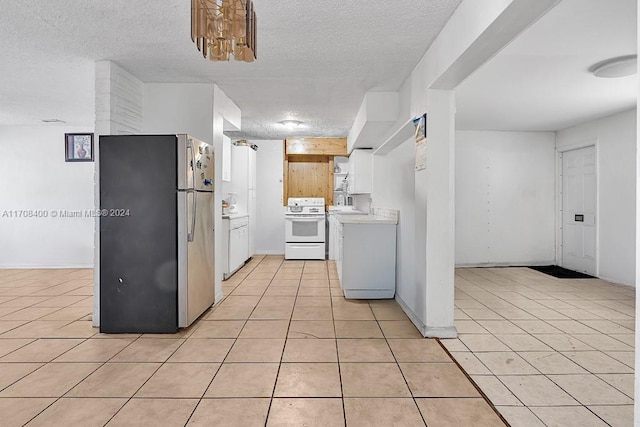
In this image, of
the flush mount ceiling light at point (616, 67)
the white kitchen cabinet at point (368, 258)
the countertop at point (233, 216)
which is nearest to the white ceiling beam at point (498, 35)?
the flush mount ceiling light at point (616, 67)

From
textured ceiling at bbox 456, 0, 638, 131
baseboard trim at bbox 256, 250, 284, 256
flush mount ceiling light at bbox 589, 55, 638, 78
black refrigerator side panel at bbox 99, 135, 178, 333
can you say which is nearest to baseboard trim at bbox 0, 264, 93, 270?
baseboard trim at bbox 256, 250, 284, 256

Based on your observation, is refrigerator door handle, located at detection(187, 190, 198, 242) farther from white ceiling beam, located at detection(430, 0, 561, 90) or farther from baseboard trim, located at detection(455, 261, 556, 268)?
baseboard trim, located at detection(455, 261, 556, 268)

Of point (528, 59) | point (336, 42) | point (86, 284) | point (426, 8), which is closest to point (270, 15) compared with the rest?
point (336, 42)

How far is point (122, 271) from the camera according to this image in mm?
3131

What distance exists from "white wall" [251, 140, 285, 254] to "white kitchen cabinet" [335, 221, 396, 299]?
363cm

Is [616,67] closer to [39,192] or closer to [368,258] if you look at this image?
[368,258]

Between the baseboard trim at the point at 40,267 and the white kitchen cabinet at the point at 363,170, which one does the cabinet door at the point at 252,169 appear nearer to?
the white kitchen cabinet at the point at 363,170

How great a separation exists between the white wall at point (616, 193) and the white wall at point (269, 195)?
5377 millimetres

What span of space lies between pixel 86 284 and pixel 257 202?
3.45 meters

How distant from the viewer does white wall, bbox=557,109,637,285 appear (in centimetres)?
485

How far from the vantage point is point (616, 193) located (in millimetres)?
5062

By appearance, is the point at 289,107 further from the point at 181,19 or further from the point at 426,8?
the point at 426,8

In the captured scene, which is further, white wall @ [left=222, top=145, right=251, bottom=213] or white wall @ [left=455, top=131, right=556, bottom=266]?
white wall @ [left=222, top=145, right=251, bottom=213]

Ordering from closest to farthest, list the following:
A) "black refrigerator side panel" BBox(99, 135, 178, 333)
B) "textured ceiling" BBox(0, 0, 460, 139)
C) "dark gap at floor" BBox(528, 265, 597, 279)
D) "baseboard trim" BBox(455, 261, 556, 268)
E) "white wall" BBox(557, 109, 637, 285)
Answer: "textured ceiling" BBox(0, 0, 460, 139) < "black refrigerator side panel" BBox(99, 135, 178, 333) < "white wall" BBox(557, 109, 637, 285) < "dark gap at floor" BBox(528, 265, 597, 279) < "baseboard trim" BBox(455, 261, 556, 268)
